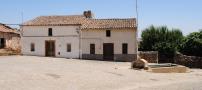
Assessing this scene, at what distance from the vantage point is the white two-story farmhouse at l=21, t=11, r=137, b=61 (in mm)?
45094

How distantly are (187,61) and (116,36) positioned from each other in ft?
30.8

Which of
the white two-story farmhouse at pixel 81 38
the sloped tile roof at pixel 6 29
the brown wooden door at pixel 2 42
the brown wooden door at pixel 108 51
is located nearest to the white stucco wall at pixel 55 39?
the white two-story farmhouse at pixel 81 38

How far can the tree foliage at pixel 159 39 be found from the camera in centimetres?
5234

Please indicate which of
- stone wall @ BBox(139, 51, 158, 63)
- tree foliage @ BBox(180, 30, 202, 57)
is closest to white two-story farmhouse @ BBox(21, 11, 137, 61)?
stone wall @ BBox(139, 51, 158, 63)

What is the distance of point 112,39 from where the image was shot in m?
45.4

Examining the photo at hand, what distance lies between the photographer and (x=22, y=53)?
48.8 m

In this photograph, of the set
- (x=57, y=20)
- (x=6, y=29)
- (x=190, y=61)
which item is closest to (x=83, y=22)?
(x=57, y=20)

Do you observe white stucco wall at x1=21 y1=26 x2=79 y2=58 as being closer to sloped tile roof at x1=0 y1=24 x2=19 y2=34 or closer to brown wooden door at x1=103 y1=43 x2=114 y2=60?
brown wooden door at x1=103 y1=43 x2=114 y2=60

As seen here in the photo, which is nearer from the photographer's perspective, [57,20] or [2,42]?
[57,20]

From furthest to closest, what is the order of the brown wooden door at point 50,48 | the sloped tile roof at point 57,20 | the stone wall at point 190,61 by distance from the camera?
the brown wooden door at point 50,48 → the sloped tile roof at point 57,20 → the stone wall at point 190,61

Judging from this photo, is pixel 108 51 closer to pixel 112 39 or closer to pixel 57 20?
pixel 112 39

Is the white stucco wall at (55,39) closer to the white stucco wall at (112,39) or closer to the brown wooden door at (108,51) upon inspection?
the white stucco wall at (112,39)

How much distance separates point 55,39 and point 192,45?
1715cm

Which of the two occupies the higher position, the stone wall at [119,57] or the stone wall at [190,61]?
the stone wall at [119,57]
